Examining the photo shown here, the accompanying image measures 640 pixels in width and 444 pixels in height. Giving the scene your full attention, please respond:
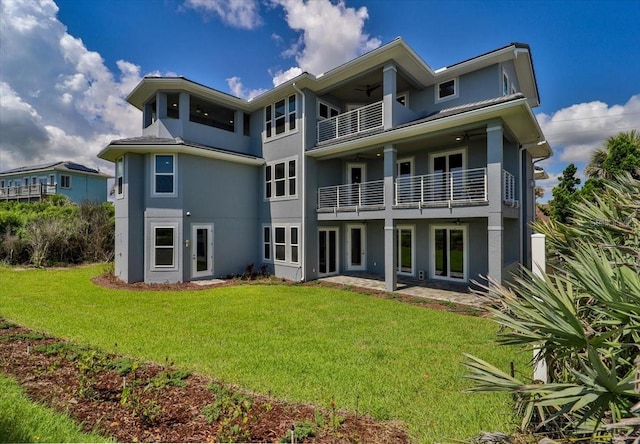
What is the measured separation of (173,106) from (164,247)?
738 cm

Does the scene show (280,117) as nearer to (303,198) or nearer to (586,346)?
(303,198)

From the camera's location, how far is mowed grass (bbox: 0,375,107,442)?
3.16 metres

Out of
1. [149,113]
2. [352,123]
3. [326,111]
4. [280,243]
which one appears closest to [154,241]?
[280,243]

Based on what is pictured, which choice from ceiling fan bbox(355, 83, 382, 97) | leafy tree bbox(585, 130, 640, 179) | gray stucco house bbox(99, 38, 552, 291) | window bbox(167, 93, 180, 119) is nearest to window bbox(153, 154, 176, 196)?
gray stucco house bbox(99, 38, 552, 291)

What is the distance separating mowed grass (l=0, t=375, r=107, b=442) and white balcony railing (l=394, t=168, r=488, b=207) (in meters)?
10.6

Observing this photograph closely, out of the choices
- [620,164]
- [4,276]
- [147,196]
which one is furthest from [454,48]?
[4,276]

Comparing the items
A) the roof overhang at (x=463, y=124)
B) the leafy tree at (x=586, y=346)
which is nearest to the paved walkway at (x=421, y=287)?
the roof overhang at (x=463, y=124)

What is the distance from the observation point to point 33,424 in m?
3.37

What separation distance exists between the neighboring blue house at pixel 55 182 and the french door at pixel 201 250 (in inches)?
1104

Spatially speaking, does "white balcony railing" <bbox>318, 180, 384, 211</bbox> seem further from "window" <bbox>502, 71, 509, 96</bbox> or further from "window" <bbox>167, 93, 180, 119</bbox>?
"window" <bbox>167, 93, 180, 119</bbox>

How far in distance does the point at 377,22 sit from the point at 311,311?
11.9 meters

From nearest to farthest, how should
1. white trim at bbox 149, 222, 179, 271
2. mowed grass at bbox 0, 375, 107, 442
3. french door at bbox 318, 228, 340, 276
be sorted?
Answer: mowed grass at bbox 0, 375, 107, 442 < white trim at bbox 149, 222, 179, 271 < french door at bbox 318, 228, 340, 276

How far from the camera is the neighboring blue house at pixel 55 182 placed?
3434cm

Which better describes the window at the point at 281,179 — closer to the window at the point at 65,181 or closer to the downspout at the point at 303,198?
the downspout at the point at 303,198
